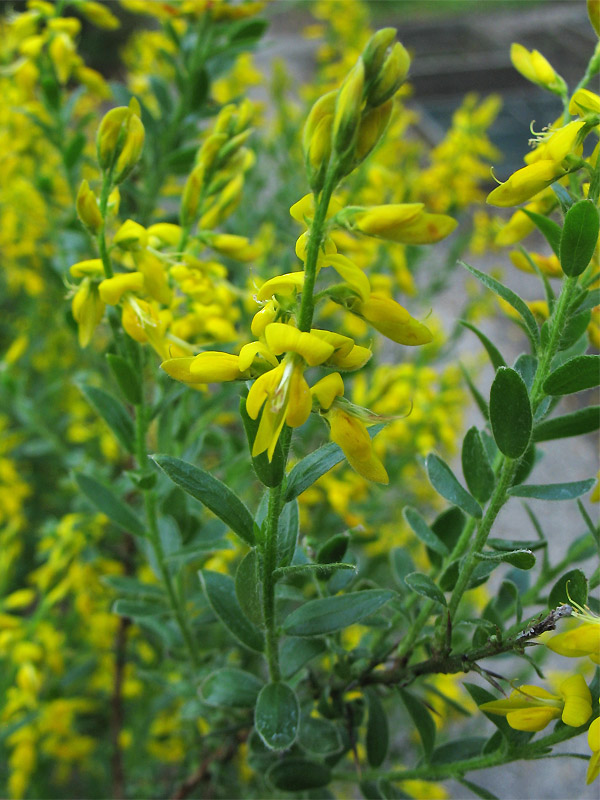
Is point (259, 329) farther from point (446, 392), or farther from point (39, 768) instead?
point (39, 768)

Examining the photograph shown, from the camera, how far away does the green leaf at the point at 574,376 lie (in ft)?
1.39

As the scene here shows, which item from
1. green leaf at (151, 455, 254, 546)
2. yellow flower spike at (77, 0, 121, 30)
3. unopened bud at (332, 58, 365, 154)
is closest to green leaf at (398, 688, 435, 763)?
green leaf at (151, 455, 254, 546)

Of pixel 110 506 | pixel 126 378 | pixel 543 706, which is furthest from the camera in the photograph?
pixel 110 506

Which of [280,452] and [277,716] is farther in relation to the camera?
[277,716]

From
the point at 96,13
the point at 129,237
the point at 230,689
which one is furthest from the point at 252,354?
the point at 96,13

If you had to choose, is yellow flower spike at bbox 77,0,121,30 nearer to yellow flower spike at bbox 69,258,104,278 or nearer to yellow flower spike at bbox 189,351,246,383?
yellow flower spike at bbox 69,258,104,278

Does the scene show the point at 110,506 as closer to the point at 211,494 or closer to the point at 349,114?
the point at 211,494

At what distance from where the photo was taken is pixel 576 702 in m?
0.43

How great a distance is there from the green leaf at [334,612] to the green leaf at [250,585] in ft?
0.16

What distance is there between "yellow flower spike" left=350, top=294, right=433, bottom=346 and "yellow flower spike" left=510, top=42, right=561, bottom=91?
1.05ft

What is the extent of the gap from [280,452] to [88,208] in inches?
9.8

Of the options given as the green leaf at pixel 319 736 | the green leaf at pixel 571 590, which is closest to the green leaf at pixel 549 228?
the green leaf at pixel 571 590

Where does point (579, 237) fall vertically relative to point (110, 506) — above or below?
above

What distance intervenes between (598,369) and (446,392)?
0.76 m
